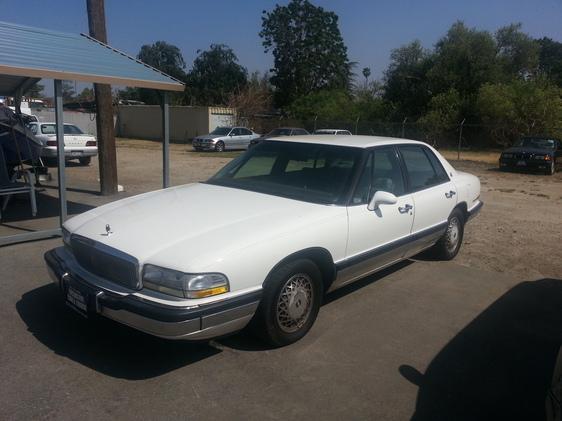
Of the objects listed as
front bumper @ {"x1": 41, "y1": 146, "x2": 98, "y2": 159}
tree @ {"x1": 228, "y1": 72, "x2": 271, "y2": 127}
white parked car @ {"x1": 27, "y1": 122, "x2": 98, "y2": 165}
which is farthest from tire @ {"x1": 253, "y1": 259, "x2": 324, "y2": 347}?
tree @ {"x1": 228, "y1": 72, "x2": 271, "y2": 127}

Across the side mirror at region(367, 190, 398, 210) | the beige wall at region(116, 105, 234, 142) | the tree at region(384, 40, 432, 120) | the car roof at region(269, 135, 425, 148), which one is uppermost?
the tree at region(384, 40, 432, 120)

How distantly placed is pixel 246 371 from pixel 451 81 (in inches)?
1524

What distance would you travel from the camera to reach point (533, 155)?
18.7 metres

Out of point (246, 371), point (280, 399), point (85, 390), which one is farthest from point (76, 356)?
point (280, 399)

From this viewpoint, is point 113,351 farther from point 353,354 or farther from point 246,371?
point 353,354

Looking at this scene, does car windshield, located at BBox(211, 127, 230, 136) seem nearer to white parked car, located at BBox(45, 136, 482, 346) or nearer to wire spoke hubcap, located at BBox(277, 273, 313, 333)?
white parked car, located at BBox(45, 136, 482, 346)

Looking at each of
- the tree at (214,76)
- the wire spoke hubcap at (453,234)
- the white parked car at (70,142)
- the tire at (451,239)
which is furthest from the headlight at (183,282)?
the tree at (214,76)

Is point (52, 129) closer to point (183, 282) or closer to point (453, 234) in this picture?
point (453, 234)

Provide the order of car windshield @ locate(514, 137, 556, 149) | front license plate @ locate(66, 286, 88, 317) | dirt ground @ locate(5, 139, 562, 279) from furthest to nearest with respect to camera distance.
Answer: car windshield @ locate(514, 137, 556, 149) < dirt ground @ locate(5, 139, 562, 279) < front license plate @ locate(66, 286, 88, 317)

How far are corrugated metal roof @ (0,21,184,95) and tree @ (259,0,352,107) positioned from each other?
144ft

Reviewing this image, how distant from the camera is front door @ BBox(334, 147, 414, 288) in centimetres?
438

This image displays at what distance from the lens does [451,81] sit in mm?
38375

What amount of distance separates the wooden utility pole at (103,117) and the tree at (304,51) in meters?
41.0

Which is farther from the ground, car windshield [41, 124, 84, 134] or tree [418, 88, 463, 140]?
tree [418, 88, 463, 140]
